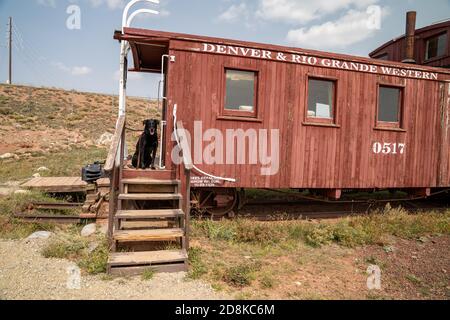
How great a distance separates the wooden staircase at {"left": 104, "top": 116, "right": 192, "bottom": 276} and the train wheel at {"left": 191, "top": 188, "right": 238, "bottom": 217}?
0.73 metres

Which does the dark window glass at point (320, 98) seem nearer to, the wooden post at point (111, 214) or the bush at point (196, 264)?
the bush at point (196, 264)

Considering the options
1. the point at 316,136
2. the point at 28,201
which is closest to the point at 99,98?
the point at 28,201

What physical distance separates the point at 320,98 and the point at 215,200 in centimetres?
354

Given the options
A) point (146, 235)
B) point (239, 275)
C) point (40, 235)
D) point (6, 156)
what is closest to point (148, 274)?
point (146, 235)

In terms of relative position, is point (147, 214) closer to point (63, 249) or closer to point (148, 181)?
point (148, 181)

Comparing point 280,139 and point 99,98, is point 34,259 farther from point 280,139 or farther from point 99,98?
point 99,98

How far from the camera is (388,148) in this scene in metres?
8.12

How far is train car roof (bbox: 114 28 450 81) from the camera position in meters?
6.39

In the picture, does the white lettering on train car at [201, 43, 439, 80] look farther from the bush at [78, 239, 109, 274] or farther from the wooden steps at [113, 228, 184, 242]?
the bush at [78, 239, 109, 274]

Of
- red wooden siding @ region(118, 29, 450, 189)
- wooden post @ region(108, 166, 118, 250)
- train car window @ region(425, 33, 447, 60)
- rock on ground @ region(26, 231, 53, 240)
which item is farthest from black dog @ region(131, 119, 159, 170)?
train car window @ region(425, 33, 447, 60)
